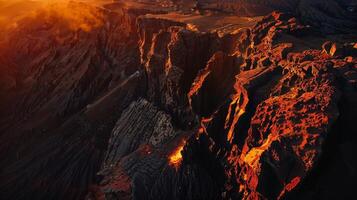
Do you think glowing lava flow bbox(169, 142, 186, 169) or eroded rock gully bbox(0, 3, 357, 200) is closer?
eroded rock gully bbox(0, 3, 357, 200)

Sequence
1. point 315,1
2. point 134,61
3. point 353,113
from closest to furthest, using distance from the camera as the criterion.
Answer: point 353,113, point 134,61, point 315,1

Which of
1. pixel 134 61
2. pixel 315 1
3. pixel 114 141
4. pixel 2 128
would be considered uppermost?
pixel 315 1

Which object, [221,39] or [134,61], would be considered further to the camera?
[134,61]

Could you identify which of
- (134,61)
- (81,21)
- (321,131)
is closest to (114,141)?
(134,61)

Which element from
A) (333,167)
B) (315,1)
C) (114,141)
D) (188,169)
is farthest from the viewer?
(315,1)

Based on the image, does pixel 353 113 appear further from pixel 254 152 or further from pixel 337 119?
pixel 254 152

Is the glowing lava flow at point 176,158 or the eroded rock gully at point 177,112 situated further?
the glowing lava flow at point 176,158

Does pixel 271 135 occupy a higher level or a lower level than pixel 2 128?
Answer: higher

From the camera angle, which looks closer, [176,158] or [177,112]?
[176,158]
